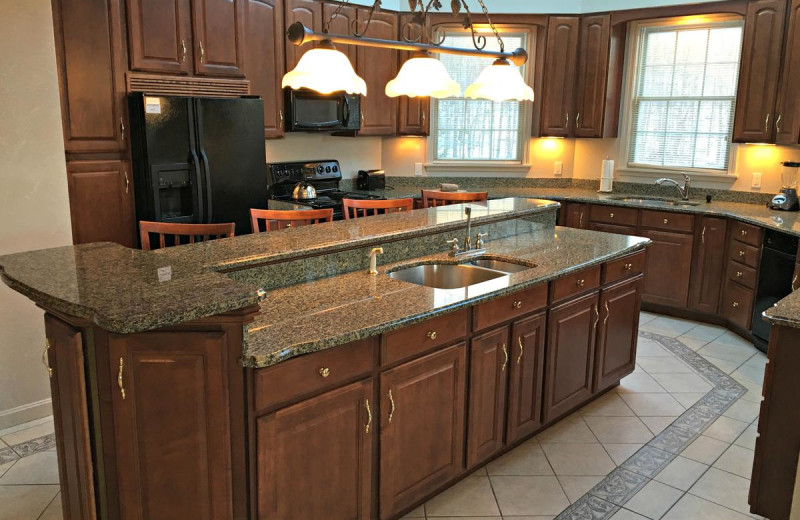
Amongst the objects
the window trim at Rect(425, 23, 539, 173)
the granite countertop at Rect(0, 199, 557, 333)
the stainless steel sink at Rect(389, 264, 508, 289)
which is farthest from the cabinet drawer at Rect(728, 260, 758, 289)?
the granite countertop at Rect(0, 199, 557, 333)

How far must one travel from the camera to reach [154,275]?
199 centimetres

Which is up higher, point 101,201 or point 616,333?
point 101,201

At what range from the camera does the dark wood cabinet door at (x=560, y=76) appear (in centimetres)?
590

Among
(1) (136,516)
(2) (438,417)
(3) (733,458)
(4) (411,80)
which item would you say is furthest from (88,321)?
(3) (733,458)

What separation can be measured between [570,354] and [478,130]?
360cm

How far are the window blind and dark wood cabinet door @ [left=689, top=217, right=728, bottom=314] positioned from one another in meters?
1.97

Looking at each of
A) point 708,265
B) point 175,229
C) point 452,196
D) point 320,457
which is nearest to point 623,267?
point 452,196

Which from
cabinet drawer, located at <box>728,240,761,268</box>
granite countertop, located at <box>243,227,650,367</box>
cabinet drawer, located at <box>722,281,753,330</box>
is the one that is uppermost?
granite countertop, located at <box>243,227,650,367</box>

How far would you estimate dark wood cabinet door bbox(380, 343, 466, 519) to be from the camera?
2.40 m

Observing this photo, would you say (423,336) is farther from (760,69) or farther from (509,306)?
(760,69)

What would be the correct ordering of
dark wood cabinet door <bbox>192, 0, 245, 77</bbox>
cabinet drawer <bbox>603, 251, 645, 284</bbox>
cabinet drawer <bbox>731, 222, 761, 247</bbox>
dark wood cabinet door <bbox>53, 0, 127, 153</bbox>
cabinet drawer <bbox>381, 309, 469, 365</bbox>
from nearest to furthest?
cabinet drawer <bbox>381, 309, 469, 365</bbox> < cabinet drawer <bbox>603, 251, 645, 284</bbox> < dark wood cabinet door <bbox>53, 0, 127, 153</bbox> < dark wood cabinet door <bbox>192, 0, 245, 77</bbox> < cabinet drawer <bbox>731, 222, 761, 247</bbox>

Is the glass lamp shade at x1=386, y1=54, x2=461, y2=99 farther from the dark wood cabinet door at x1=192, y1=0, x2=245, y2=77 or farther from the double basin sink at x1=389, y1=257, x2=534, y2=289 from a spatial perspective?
the dark wood cabinet door at x1=192, y1=0, x2=245, y2=77

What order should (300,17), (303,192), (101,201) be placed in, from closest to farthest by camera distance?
(101,201) → (300,17) → (303,192)

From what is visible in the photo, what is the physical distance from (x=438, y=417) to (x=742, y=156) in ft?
13.8
